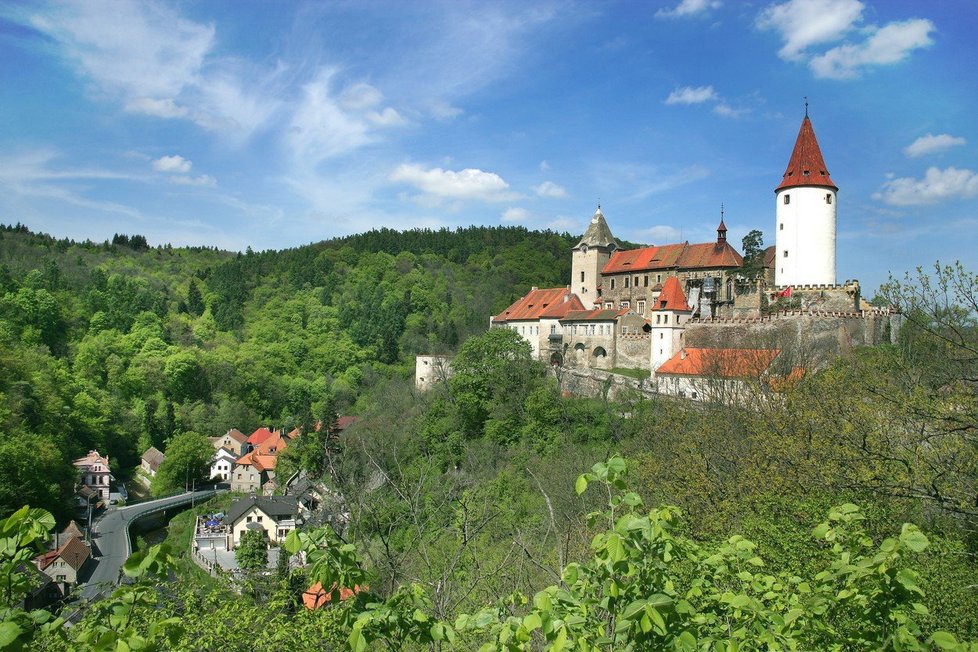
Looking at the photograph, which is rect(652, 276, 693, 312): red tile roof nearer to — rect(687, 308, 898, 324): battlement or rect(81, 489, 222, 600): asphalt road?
rect(687, 308, 898, 324): battlement

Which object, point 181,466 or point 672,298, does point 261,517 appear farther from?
point 672,298

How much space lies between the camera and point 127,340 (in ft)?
224

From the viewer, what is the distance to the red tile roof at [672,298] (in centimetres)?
3653

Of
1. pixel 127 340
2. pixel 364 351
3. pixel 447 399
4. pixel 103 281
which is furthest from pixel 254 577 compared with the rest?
pixel 103 281

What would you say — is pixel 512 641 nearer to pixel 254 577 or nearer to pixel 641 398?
pixel 254 577

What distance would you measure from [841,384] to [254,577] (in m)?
14.2

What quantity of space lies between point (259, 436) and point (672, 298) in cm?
4147

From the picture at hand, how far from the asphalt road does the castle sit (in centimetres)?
2683

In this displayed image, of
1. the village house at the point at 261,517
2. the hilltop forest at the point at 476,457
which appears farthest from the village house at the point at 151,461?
the village house at the point at 261,517

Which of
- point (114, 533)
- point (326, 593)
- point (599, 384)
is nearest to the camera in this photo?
point (326, 593)

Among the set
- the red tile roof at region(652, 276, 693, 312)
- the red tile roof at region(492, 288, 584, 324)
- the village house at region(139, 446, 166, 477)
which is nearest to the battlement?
the red tile roof at region(652, 276, 693, 312)

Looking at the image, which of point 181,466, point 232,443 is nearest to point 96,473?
point 181,466

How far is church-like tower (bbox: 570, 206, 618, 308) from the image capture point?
152 ft

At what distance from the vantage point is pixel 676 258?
41.9 m
